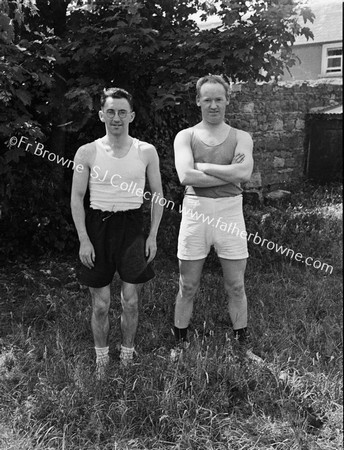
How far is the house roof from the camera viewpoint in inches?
816

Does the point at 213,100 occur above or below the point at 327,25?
below

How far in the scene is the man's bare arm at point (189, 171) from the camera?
3.14 metres

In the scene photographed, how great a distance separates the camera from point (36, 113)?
5344mm

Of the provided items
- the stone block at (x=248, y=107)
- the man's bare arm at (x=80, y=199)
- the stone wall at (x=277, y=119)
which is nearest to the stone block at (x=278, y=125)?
the stone wall at (x=277, y=119)

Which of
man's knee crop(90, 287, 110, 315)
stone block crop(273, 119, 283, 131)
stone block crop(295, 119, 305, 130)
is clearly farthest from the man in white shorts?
stone block crop(295, 119, 305, 130)

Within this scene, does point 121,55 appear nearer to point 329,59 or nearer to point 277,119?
point 277,119

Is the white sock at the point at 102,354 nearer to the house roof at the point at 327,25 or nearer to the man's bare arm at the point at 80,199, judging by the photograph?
the man's bare arm at the point at 80,199

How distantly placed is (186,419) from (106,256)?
104cm

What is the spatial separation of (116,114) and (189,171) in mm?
579

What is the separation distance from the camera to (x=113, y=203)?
2994 millimetres

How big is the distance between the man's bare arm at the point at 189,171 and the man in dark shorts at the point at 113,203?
7.2 inches

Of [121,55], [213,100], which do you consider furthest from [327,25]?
[213,100]

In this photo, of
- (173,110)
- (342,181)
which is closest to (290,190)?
(342,181)

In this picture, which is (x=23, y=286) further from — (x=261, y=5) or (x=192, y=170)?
(x=261, y=5)
